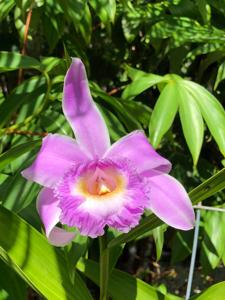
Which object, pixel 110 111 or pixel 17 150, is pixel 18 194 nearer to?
pixel 17 150

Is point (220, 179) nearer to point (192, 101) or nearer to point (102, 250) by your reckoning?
point (102, 250)

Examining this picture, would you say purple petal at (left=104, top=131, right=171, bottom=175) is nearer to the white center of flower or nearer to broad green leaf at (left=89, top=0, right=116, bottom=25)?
the white center of flower

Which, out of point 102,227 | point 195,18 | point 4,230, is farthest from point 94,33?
point 102,227

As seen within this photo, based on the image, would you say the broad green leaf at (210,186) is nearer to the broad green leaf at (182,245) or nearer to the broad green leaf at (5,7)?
the broad green leaf at (5,7)

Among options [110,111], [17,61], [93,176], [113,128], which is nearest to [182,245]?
[110,111]

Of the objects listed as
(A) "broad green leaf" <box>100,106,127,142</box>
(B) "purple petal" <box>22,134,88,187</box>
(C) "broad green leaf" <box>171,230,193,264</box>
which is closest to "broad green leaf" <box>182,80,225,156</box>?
(A) "broad green leaf" <box>100,106,127,142</box>
